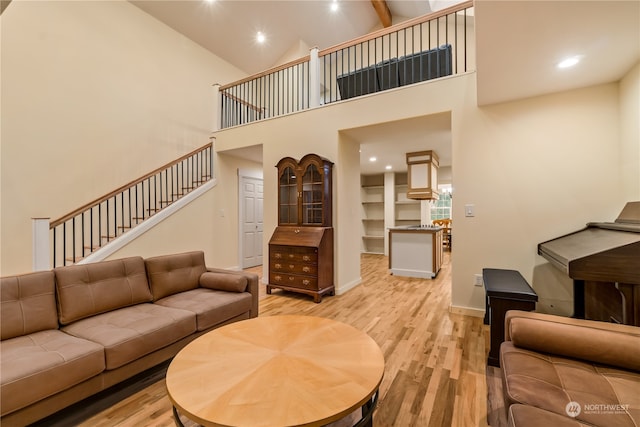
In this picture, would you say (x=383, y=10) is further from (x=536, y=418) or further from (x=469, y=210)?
(x=536, y=418)

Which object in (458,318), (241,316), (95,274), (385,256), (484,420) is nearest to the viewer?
(484,420)

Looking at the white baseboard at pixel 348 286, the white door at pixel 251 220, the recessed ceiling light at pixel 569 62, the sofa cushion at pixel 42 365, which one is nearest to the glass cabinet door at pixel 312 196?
the white baseboard at pixel 348 286

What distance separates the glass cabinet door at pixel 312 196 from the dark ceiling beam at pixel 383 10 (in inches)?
176

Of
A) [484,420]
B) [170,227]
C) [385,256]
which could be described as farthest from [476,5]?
[385,256]

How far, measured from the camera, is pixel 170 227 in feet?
14.4

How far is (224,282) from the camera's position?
2738 millimetres

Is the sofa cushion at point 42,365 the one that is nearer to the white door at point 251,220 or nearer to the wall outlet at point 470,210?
the wall outlet at point 470,210

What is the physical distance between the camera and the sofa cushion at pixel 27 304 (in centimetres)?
175

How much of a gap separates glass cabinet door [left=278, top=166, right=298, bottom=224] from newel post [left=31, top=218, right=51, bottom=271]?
105 inches

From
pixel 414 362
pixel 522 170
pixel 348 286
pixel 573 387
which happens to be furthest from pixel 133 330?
pixel 522 170

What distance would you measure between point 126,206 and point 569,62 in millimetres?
5712

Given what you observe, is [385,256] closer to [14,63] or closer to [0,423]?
[0,423]

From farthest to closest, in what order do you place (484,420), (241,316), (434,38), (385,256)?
(385,256) < (434,38) < (241,316) < (484,420)

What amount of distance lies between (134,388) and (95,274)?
3.11 feet
